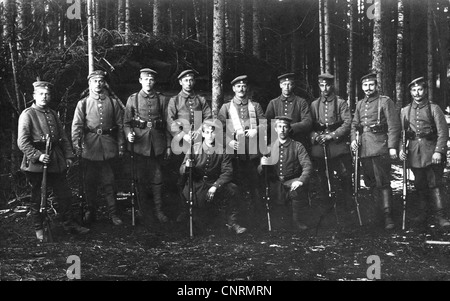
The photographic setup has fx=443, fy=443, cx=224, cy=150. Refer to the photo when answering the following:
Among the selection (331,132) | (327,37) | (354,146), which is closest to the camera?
(354,146)

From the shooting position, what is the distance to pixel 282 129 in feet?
20.4

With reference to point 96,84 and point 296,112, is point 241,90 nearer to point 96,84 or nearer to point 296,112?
point 296,112

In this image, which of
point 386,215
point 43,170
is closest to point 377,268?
point 386,215

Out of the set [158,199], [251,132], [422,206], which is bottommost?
[422,206]

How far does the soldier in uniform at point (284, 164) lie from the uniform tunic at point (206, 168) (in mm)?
546

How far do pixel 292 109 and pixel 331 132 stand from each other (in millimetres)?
668

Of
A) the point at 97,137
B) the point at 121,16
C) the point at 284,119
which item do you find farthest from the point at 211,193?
the point at 121,16

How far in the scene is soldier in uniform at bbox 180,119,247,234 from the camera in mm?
6008

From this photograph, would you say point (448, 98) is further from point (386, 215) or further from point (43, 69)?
point (43, 69)

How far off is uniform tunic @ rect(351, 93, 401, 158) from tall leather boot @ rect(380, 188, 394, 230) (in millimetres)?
531

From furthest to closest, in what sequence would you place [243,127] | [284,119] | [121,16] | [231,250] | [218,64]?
[121,16], [218,64], [243,127], [284,119], [231,250]

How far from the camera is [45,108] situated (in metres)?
5.74

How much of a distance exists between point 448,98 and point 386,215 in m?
15.7
